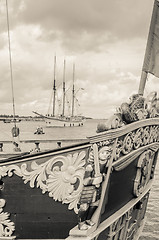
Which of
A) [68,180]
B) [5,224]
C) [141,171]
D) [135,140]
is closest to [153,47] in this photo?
[141,171]

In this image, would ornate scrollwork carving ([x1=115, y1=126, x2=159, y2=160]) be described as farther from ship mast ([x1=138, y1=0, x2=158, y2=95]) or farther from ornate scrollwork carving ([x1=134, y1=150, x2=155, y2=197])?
ship mast ([x1=138, y1=0, x2=158, y2=95])

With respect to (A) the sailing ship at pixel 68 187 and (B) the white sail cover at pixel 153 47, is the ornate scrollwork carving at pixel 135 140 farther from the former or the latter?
(B) the white sail cover at pixel 153 47

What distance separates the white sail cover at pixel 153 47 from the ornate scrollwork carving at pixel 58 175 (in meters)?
3.24

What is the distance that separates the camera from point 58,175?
4.50 meters

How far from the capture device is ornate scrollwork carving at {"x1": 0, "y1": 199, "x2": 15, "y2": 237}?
15.1 ft

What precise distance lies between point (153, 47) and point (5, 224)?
4.68m

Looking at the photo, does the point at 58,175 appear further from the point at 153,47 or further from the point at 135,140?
the point at 153,47

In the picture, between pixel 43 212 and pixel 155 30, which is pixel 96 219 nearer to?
pixel 43 212

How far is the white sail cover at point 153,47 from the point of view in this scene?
22.3 ft

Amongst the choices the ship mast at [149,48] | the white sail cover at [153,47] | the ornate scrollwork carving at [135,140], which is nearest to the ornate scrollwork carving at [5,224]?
the ornate scrollwork carving at [135,140]

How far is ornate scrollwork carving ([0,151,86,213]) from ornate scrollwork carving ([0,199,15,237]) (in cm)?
54

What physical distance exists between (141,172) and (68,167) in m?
1.49

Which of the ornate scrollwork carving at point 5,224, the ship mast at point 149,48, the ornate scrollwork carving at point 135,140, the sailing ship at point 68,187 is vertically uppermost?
the ship mast at point 149,48

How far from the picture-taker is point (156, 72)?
23.0 feet
